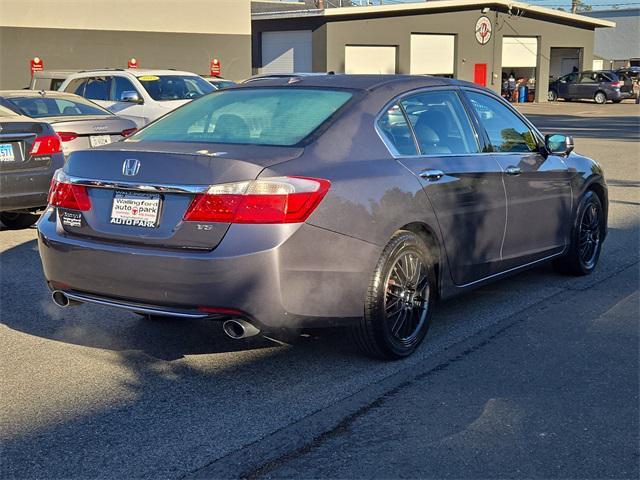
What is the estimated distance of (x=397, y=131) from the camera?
17.4ft

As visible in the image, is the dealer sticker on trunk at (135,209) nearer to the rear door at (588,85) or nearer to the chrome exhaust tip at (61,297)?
the chrome exhaust tip at (61,297)

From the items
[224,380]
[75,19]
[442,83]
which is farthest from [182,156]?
[75,19]

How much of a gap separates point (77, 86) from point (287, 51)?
78.4 feet

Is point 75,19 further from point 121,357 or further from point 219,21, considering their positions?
point 121,357

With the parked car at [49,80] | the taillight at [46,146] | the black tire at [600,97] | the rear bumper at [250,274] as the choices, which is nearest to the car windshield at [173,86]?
the parked car at [49,80]

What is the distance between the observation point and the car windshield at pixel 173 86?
51.5ft

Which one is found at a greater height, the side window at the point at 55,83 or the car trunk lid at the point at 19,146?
the side window at the point at 55,83

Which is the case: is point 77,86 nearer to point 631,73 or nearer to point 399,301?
point 399,301

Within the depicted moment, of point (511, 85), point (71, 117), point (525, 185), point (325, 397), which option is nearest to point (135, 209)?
point (325, 397)

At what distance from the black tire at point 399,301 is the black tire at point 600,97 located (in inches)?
1658

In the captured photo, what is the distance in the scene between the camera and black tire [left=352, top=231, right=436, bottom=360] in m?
4.82

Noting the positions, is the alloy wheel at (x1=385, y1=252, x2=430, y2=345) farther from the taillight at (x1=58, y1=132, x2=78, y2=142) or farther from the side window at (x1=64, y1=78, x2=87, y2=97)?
the side window at (x1=64, y1=78, x2=87, y2=97)

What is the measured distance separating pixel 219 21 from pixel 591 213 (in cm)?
2502

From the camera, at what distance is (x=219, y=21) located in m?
30.4
